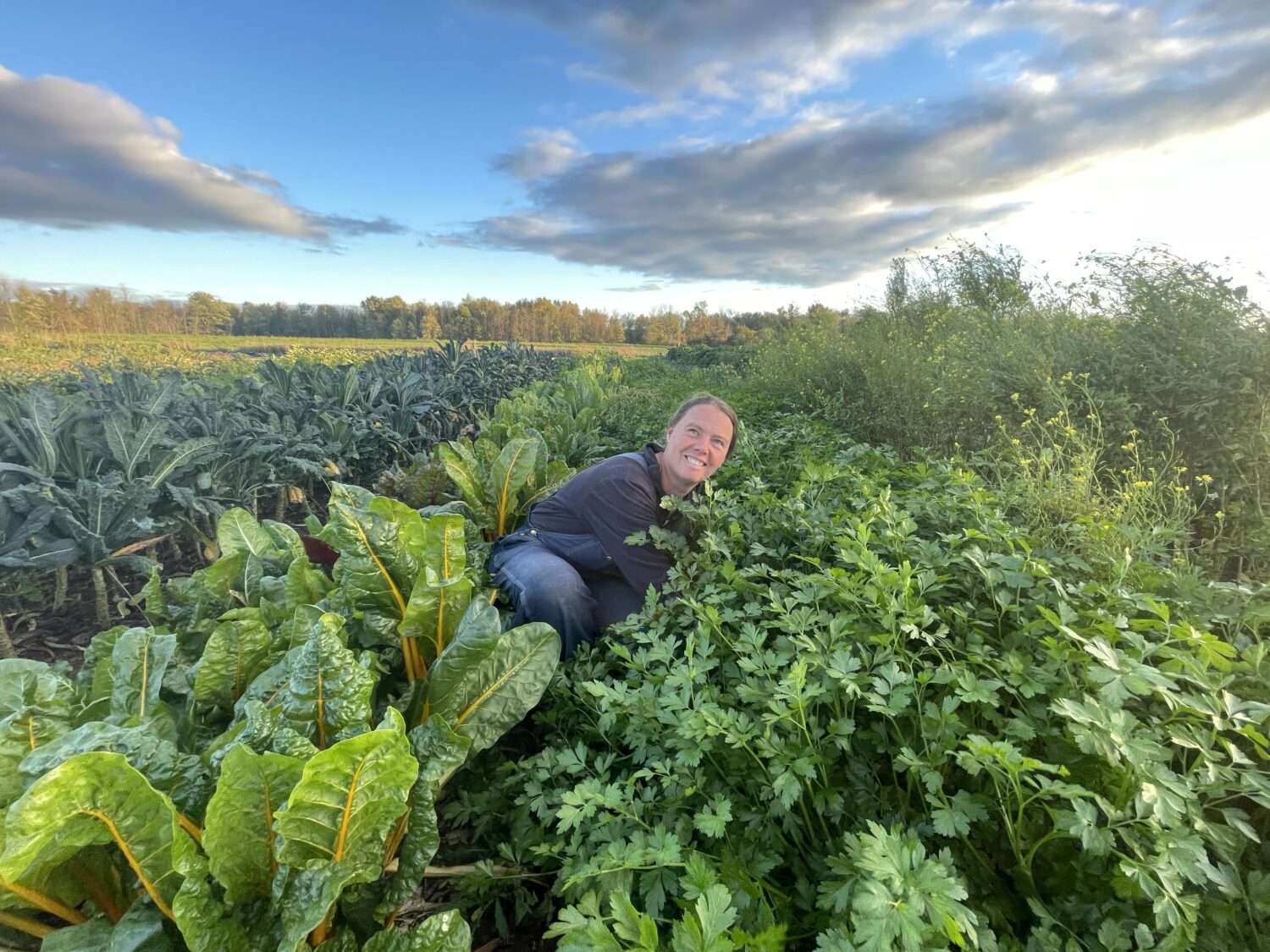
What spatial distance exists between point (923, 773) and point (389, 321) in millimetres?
38258

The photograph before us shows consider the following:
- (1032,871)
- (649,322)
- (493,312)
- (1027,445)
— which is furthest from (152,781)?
(649,322)

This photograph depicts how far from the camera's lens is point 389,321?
3484 centimetres

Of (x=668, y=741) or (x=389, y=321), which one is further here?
(x=389, y=321)

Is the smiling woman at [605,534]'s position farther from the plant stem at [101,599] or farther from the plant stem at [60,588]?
the plant stem at [60,588]

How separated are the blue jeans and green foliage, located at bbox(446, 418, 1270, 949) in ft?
2.13

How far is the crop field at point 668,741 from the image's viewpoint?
42.1 inches

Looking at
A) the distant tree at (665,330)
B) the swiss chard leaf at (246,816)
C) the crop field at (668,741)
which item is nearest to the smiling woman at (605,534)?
the crop field at (668,741)

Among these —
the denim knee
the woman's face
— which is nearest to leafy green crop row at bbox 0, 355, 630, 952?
the denim knee

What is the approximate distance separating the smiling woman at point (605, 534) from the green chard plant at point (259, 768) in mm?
766

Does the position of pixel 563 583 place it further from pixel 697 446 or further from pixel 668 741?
pixel 668 741

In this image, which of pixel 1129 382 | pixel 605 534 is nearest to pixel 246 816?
pixel 605 534

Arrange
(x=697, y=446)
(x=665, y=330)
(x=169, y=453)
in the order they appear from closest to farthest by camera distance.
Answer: (x=697, y=446)
(x=169, y=453)
(x=665, y=330)

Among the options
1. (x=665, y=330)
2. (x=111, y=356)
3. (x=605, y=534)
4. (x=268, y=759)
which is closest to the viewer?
(x=268, y=759)

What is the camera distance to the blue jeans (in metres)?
2.64
